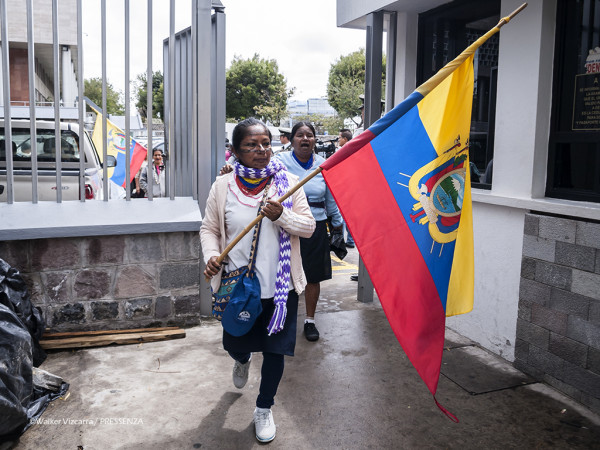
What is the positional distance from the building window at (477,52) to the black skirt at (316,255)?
1424 millimetres

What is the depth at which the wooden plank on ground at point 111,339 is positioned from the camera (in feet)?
14.2

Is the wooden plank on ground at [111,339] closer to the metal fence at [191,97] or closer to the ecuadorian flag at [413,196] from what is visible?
the metal fence at [191,97]

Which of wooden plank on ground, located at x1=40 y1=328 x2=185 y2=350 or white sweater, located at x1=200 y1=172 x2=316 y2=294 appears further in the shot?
wooden plank on ground, located at x1=40 y1=328 x2=185 y2=350

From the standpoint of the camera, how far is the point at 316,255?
15.6ft

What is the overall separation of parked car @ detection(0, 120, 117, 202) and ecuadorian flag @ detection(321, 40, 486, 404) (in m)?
4.31

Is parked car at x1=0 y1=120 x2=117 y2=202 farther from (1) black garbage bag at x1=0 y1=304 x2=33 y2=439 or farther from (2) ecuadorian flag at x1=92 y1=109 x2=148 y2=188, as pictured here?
(1) black garbage bag at x1=0 y1=304 x2=33 y2=439

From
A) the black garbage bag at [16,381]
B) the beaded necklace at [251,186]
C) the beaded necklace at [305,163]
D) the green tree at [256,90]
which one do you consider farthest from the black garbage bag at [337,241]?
the green tree at [256,90]

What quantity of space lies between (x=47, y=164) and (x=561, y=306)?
19.6ft

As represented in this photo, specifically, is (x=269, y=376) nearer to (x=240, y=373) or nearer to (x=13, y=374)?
(x=240, y=373)

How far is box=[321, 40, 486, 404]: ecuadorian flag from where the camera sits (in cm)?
264

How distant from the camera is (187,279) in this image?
491 cm

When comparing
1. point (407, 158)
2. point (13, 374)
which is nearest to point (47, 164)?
point (13, 374)

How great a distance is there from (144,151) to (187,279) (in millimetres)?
Result: 4742

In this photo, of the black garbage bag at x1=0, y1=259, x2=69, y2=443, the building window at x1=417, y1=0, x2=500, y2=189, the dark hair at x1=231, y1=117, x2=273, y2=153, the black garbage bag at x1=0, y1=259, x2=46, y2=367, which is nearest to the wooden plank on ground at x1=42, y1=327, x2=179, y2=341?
the black garbage bag at x1=0, y1=259, x2=46, y2=367
